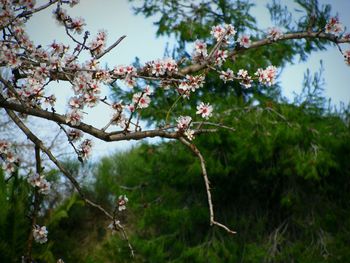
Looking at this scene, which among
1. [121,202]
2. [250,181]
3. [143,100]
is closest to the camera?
[143,100]

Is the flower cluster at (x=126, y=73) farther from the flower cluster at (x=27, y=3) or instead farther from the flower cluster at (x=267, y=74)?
the flower cluster at (x=267, y=74)

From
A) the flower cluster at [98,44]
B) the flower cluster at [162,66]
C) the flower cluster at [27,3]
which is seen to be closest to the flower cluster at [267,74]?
the flower cluster at [162,66]

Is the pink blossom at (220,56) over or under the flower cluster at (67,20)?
under

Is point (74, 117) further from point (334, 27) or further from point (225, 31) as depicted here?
point (334, 27)

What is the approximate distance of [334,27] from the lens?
10.9 feet

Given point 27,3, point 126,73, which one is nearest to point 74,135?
point 126,73

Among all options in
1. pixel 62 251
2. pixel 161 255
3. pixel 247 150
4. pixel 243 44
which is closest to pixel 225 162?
pixel 247 150

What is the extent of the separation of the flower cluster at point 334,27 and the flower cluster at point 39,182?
227 centimetres

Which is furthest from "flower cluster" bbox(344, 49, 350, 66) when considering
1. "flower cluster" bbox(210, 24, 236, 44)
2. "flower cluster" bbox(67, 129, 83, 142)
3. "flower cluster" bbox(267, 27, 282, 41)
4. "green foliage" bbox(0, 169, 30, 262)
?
"green foliage" bbox(0, 169, 30, 262)

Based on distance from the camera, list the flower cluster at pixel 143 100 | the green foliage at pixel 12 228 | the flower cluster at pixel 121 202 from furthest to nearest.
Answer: the green foliage at pixel 12 228 < the flower cluster at pixel 121 202 < the flower cluster at pixel 143 100

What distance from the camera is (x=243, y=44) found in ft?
9.73

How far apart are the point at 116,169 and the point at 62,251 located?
883 cm

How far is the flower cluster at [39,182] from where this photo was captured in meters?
2.89

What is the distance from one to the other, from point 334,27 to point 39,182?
2356 mm
